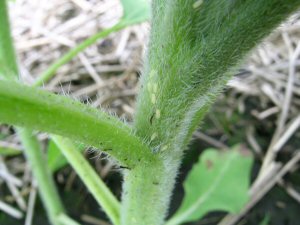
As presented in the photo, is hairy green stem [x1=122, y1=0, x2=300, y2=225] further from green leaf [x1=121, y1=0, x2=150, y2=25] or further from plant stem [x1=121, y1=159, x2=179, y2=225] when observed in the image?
green leaf [x1=121, y1=0, x2=150, y2=25]

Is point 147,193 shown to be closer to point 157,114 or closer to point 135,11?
point 157,114

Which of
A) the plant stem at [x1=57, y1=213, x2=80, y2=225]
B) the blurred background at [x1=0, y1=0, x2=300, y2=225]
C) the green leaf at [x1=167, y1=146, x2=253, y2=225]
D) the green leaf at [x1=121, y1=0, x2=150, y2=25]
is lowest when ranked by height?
the blurred background at [x1=0, y1=0, x2=300, y2=225]

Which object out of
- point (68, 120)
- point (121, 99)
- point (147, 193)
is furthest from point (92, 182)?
point (121, 99)

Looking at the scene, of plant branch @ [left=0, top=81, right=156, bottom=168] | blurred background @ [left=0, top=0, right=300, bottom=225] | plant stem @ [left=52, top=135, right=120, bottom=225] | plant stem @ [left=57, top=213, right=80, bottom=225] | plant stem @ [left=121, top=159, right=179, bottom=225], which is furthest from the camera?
blurred background @ [left=0, top=0, right=300, bottom=225]

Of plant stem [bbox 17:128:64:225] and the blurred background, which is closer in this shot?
plant stem [bbox 17:128:64:225]

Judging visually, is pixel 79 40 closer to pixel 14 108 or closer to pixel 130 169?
pixel 130 169

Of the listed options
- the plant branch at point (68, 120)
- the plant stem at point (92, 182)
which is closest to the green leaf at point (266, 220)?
the plant stem at point (92, 182)

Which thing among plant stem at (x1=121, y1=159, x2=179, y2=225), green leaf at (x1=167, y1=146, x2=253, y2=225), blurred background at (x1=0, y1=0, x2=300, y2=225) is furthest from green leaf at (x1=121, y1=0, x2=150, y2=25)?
plant stem at (x1=121, y1=159, x2=179, y2=225)
